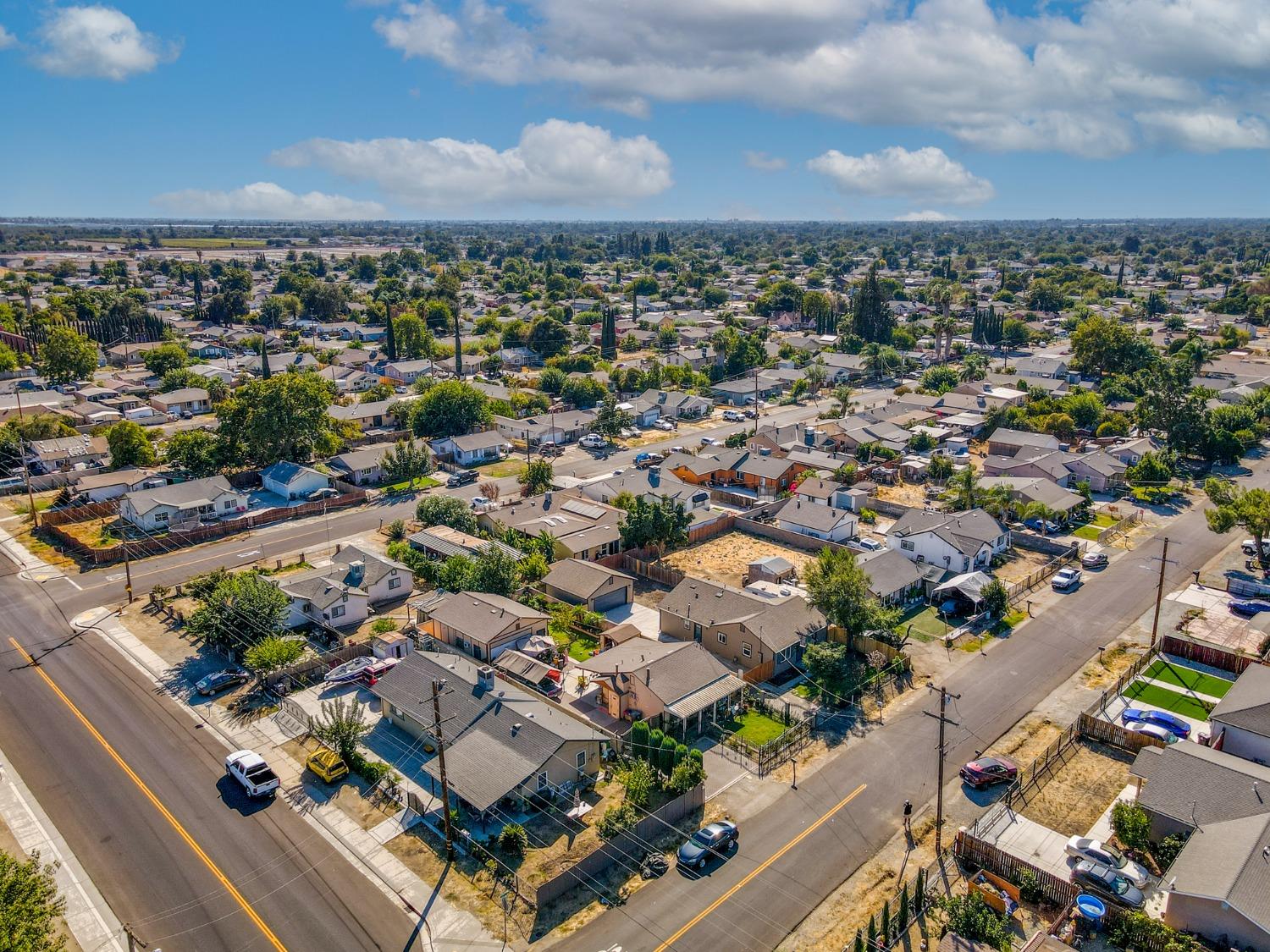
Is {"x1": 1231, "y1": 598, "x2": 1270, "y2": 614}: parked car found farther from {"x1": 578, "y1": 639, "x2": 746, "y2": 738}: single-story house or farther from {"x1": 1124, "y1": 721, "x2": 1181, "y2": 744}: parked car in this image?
{"x1": 578, "y1": 639, "x2": 746, "y2": 738}: single-story house

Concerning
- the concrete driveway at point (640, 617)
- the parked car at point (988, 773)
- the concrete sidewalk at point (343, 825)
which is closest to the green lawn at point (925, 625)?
the parked car at point (988, 773)

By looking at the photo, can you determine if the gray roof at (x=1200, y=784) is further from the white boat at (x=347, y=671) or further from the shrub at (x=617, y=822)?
the white boat at (x=347, y=671)

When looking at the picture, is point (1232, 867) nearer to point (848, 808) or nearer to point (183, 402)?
point (848, 808)

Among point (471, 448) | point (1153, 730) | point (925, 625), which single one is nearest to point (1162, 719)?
point (1153, 730)

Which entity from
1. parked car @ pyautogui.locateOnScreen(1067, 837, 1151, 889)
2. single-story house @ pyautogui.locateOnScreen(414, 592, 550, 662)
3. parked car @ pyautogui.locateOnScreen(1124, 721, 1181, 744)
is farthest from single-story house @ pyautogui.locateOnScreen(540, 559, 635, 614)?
parked car @ pyautogui.locateOnScreen(1067, 837, 1151, 889)

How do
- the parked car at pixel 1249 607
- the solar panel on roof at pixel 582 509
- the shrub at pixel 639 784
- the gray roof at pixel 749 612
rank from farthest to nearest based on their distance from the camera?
the solar panel on roof at pixel 582 509
the parked car at pixel 1249 607
the gray roof at pixel 749 612
the shrub at pixel 639 784

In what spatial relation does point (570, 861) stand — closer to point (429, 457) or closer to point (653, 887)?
point (653, 887)

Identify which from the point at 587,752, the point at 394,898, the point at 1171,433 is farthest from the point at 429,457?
the point at 1171,433
